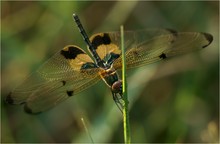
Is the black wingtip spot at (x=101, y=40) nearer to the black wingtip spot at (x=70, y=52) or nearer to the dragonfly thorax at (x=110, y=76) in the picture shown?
the black wingtip spot at (x=70, y=52)

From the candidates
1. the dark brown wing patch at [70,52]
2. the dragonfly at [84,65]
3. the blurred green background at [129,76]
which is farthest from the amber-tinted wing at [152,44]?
the blurred green background at [129,76]

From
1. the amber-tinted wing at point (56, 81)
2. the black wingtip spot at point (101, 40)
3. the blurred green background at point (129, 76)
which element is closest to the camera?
the amber-tinted wing at point (56, 81)

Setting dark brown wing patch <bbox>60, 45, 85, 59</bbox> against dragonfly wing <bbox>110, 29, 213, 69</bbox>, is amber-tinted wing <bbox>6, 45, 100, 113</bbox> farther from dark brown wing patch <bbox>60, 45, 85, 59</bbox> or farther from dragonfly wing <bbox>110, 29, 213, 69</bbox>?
dragonfly wing <bbox>110, 29, 213, 69</bbox>

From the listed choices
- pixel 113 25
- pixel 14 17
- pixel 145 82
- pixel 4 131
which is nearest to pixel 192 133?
pixel 145 82

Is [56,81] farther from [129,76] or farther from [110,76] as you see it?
[129,76]

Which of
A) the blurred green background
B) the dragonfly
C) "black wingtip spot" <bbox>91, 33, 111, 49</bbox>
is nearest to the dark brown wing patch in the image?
the dragonfly

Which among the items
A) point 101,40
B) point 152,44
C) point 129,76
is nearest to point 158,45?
point 152,44
